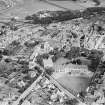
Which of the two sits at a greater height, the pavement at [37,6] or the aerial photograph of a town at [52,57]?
the pavement at [37,6]

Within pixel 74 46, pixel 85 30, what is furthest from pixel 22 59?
pixel 85 30

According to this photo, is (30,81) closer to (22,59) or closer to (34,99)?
(34,99)

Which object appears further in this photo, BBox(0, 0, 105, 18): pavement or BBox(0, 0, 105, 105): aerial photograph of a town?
BBox(0, 0, 105, 18): pavement

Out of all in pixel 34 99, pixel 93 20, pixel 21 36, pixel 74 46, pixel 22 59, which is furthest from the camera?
pixel 93 20

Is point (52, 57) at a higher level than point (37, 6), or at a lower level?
lower

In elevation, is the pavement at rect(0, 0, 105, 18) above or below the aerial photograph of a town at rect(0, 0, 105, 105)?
above

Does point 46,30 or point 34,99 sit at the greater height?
point 46,30

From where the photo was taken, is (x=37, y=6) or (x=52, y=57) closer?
(x=52, y=57)

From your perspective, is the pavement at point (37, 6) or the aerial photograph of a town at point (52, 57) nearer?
the aerial photograph of a town at point (52, 57)
